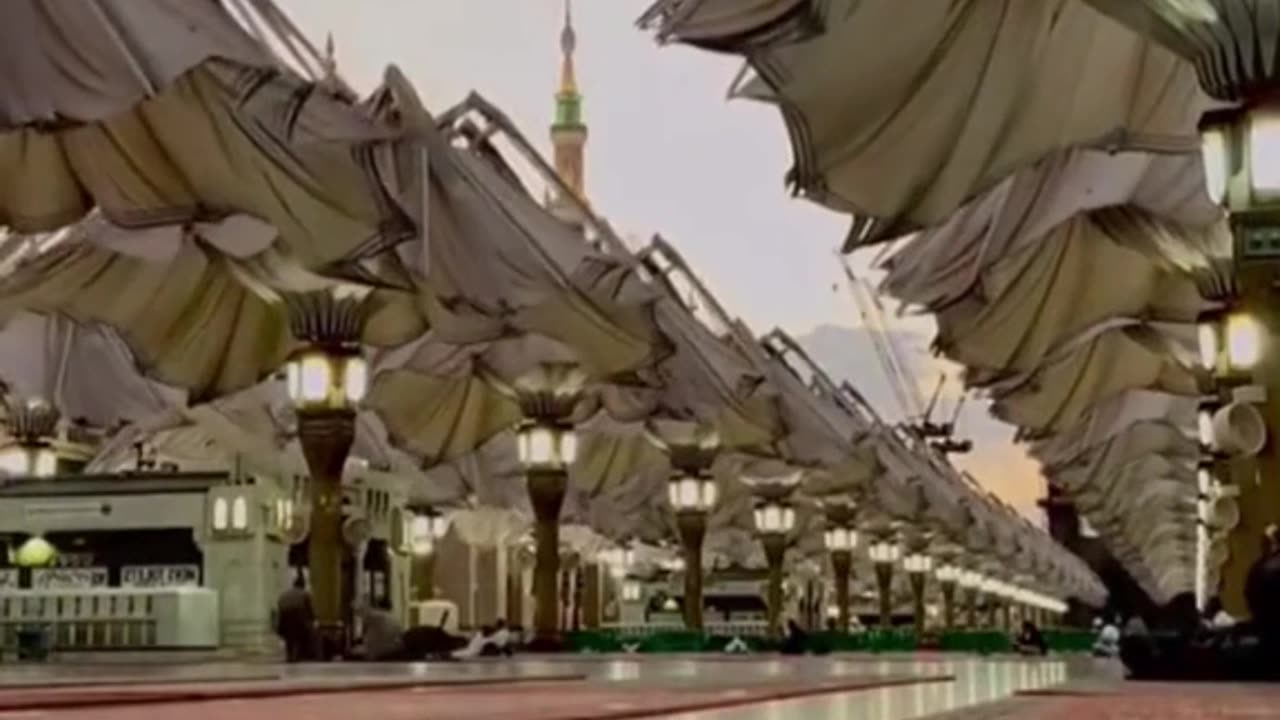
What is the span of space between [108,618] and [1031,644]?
22298mm

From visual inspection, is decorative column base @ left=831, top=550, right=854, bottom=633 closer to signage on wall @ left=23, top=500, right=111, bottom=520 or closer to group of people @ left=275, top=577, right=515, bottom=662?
signage on wall @ left=23, top=500, right=111, bottom=520

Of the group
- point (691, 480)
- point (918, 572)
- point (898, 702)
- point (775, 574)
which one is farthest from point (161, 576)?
point (918, 572)

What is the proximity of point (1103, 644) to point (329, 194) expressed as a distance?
60.5 ft

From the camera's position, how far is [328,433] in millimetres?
20609

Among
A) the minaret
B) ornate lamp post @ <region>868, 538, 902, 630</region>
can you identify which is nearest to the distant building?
the minaret

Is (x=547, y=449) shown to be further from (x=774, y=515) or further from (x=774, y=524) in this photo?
(x=774, y=515)

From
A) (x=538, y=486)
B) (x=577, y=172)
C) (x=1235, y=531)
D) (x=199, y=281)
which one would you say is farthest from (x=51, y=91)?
(x=577, y=172)

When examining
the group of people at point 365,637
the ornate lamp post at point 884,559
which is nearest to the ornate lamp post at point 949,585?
the ornate lamp post at point 884,559

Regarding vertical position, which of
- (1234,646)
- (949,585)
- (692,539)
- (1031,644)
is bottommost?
(1031,644)

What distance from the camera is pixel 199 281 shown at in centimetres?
2597

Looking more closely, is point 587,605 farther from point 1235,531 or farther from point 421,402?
point 1235,531

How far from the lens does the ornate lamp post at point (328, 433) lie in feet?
67.5

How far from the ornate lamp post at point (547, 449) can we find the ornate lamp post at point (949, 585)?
48.5 meters

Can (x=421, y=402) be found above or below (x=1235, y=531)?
above
